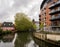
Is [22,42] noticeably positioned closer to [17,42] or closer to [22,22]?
[17,42]

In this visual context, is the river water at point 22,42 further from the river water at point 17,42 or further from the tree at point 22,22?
the tree at point 22,22

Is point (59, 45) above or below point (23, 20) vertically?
below

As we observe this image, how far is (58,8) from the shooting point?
199 feet

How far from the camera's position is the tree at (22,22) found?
118 metres

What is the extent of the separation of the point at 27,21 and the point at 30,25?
3777 millimetres

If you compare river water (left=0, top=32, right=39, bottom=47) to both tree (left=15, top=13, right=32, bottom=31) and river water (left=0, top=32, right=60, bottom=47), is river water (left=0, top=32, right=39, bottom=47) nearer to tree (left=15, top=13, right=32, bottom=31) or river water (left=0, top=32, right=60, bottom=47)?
river water (left=0, top=32, right=60, bottom=47)

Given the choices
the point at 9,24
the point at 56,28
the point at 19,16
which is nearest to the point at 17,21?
the point at 19,16

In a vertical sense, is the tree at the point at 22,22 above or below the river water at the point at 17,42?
above

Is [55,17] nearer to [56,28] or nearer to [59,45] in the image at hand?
[56,28]

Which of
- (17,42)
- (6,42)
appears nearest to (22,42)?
(17,42)

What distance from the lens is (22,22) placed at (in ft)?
393

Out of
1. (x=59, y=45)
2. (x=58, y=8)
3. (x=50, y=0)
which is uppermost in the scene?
(x=50, y=0)

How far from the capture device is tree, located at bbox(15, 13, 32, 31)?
388 ft

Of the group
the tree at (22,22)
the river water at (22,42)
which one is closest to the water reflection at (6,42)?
the river water at (22,42)
